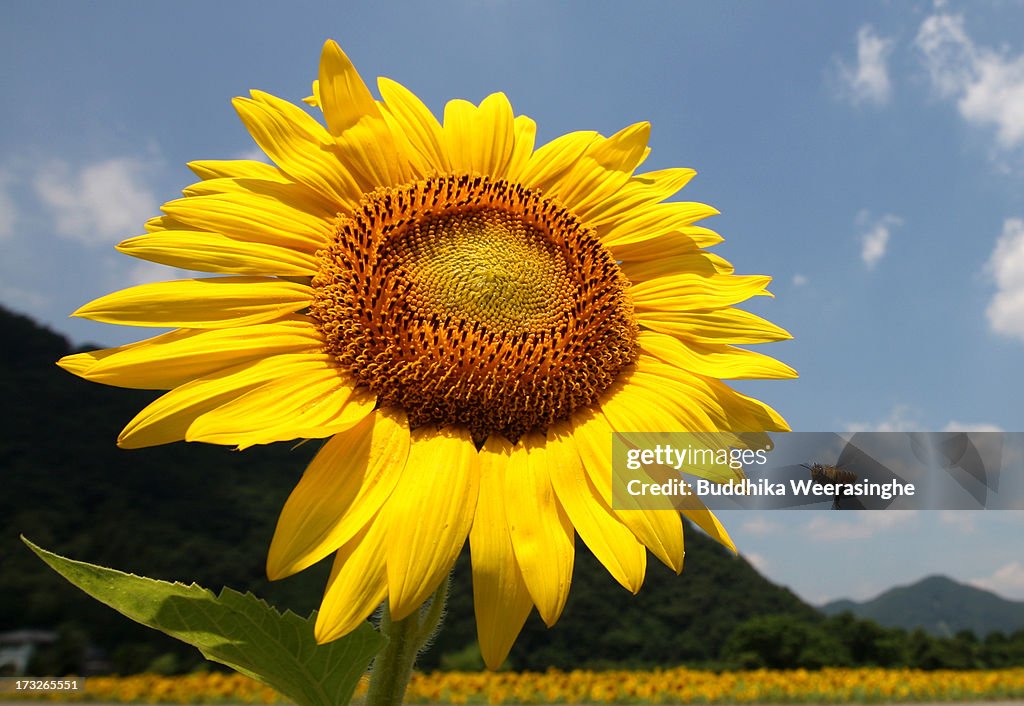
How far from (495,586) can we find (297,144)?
1.51m

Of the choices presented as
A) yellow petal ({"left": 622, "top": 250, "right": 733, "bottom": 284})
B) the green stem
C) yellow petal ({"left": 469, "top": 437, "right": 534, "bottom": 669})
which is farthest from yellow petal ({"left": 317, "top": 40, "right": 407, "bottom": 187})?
the green stem

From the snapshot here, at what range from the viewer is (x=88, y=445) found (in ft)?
112

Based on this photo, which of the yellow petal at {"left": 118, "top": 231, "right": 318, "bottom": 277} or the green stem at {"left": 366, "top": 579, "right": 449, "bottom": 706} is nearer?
the green stem at {"left": 366, "top": 579, "right": 449, "bottom": 706}

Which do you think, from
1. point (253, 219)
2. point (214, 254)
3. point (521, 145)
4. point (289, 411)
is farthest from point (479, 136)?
point (289, 411)

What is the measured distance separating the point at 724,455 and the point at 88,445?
37.2 m

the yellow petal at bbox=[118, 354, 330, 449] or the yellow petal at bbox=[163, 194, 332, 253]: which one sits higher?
the yellow petal at bbox=[163, 194, 332, 253]

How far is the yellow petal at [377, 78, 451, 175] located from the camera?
8.76 feet

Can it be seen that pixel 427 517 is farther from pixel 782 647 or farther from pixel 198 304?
pixel 782 647

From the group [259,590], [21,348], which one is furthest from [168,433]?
[21,348]

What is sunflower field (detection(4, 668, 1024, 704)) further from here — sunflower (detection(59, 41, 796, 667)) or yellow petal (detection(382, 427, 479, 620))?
yellow petal (detection(382, 427, 479, 620))

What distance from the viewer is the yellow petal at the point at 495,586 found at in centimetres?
175

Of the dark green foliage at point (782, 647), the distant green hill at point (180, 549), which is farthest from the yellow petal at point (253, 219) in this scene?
the dark green foliage at point (782, 647)

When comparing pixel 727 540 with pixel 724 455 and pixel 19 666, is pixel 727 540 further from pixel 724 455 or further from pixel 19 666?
pixel 19 666

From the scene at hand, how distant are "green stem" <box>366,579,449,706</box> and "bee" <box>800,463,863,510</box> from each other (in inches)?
46.3
